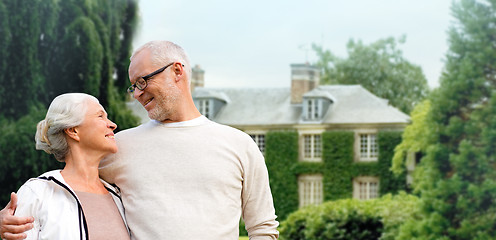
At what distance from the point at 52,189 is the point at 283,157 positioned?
21.2 m

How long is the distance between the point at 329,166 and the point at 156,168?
2096 centimetres

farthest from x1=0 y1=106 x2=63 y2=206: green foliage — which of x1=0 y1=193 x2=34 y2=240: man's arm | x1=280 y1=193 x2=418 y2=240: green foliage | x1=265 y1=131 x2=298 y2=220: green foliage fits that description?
x1=265 y1=131 x2=298 y2=220: green foliage

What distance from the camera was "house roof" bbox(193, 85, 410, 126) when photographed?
2278 centimetres

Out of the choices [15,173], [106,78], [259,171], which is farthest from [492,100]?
[259,171]

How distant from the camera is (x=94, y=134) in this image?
2096 mm

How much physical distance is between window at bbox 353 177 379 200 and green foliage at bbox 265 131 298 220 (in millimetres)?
1950

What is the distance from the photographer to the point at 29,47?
12.7 metres

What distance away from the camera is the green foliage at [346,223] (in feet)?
47.6

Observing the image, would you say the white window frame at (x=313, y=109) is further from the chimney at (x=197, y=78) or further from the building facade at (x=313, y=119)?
the chimney at (x=197, y=78)

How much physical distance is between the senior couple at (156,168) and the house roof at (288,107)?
20.7 meters

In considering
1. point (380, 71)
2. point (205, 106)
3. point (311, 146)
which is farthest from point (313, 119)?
point (380, 71)

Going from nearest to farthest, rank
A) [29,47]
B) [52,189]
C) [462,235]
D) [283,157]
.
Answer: [52,189] → [462,235] → [29,47] → [283,157]

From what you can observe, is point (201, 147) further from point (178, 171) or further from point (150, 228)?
point (150, 228)

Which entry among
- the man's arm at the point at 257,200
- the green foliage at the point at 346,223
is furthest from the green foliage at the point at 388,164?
the man's arm at the point at 257,200
